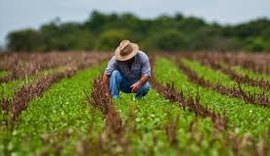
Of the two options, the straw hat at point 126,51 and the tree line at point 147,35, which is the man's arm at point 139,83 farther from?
the tree line at point 147,35

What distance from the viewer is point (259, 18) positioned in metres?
98.4

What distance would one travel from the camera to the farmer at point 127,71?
13.3m

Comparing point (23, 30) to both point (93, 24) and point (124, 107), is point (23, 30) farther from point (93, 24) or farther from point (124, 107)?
point (124, 107)

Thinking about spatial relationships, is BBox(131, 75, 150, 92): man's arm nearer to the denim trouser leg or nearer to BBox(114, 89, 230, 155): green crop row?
the denim trouser leg

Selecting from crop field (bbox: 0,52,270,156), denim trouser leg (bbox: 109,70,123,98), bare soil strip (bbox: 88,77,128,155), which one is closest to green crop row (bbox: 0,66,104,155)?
crop field (bbox: 0,52,270,156)

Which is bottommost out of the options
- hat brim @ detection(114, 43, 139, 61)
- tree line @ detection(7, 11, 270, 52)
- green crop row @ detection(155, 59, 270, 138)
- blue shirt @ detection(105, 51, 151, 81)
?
tree line @ detection(7, 11, 270, 52)

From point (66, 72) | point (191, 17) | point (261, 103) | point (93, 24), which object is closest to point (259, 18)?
point (191, 17)

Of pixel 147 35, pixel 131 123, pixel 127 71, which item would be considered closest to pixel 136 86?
pixel 127 71

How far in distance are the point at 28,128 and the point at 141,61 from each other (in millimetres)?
4160

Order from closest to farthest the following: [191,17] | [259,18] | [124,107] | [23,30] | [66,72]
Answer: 1. [124,107]
2. [66,72]
3. [23,30]
4. [259,18]
5. [191,17]

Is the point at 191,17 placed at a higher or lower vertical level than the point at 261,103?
lower

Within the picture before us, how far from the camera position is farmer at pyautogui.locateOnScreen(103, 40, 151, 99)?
1325cm

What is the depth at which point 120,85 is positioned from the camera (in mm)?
14023

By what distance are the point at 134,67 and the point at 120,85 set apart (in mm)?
631
